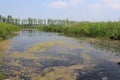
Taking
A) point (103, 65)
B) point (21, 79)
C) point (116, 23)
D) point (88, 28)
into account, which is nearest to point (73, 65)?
point (103, 65)

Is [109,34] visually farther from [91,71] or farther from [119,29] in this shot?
[91,71]

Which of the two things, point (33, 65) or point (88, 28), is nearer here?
point (33, 65)

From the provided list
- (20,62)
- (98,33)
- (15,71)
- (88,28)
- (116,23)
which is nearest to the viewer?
(15,71)

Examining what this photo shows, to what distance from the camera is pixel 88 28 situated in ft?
76.1

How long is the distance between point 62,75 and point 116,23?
42.9 ft

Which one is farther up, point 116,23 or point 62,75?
point 116,23

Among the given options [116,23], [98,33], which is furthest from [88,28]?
[116,23]

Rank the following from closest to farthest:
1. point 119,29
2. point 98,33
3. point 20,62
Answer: point 20,62
point 119,29
point 98,33

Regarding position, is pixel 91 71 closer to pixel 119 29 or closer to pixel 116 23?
pixel 119 29

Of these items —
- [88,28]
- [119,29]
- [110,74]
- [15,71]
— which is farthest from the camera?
[88,28]

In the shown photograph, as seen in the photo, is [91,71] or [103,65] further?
[103,65]

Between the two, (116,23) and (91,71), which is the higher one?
(116,23)

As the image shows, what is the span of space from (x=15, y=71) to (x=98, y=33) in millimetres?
13881

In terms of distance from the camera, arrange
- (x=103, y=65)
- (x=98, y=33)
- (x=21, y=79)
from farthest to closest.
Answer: (x=98, y=33), (x=103, y=65), (x=21, y=79)
